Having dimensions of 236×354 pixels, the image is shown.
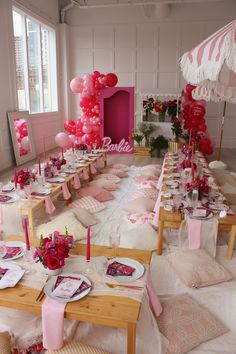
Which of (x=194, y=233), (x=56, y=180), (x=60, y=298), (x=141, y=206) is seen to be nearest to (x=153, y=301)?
(x=60, y=298)

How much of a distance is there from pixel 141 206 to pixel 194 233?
1224 millimetres

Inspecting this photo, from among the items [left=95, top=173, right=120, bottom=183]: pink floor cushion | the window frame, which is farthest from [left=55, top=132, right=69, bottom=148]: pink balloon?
[left=95, top=173, right=120, bottom=183]: pink floor cushion

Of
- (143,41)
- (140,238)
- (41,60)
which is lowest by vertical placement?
(140,238)

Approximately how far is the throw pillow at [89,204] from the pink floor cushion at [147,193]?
65cm

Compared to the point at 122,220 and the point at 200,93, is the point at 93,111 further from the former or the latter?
the point at 122,220

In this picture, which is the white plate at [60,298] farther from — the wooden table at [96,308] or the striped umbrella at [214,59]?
the striped umbrella at [214,59]

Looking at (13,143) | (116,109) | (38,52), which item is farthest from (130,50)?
(13,143)

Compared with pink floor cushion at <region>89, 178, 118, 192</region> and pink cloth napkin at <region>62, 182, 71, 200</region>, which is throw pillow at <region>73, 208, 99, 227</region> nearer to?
pink cloth napkin at <region>62, 182, 71, 200</region>

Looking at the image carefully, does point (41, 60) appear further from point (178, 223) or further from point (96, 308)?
point (96, 308)

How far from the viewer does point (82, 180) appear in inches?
227

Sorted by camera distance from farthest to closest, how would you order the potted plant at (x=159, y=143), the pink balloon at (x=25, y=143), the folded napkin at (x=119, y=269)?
1. the potted plant at (x=159, y=143)
2. the pink balloon at (x=25, y=143)
3. the folded napkin at (x=119, y=269)

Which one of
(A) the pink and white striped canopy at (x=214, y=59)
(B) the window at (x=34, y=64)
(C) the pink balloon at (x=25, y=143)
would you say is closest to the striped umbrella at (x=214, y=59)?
(A) the pink and white striped canopy at (x=214, y=59)

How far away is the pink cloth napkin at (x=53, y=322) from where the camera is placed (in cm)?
168

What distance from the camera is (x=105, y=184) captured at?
209 inches
